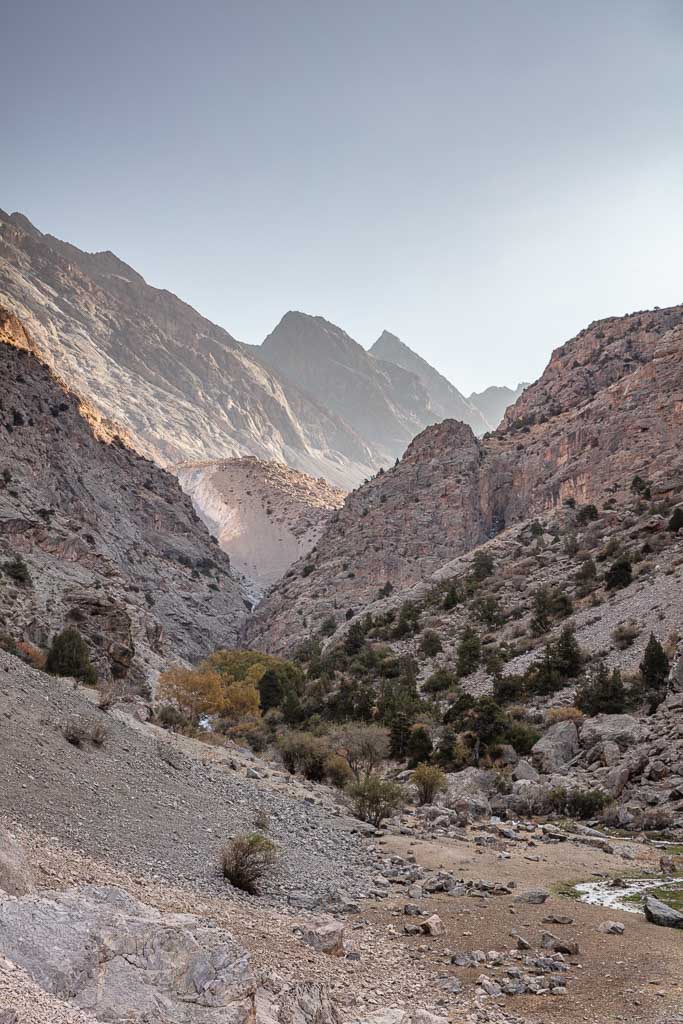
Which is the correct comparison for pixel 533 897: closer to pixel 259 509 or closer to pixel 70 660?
pixel 70 660

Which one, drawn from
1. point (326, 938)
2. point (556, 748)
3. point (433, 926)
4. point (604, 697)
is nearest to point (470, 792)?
point (556, 748)

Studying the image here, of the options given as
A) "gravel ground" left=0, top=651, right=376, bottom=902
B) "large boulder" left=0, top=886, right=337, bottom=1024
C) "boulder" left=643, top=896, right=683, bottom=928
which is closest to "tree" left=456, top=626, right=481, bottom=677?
"gravel ground" left=0, top=651, right=376, bottom=902

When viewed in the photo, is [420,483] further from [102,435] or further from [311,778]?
[311,778]

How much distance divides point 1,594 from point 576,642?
2936cm

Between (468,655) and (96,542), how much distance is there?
34.4 metres

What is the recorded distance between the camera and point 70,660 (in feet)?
97.8

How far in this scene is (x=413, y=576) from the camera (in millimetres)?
66312

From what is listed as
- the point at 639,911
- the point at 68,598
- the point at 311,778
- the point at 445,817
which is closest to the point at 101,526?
the point at 68,598

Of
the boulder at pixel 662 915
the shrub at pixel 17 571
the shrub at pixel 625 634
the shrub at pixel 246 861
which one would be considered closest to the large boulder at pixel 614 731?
the shrub at pixel 625 634

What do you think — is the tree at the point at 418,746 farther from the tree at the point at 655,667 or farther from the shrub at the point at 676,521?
the shrub at the point at 676,521

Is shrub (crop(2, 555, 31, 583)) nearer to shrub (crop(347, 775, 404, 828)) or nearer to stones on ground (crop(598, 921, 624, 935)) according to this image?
shrub (crop(347, 775, 404, 828))

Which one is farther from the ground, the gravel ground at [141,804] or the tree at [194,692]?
the gravel ground at [141,804]

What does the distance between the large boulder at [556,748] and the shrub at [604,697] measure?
144 centimetres

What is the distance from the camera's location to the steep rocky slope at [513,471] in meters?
58.6
